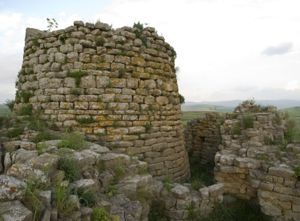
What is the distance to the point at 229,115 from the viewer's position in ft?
26.0

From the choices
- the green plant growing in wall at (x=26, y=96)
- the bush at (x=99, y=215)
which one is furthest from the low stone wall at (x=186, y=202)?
the green plant growing in wall at (x=26, y=96)

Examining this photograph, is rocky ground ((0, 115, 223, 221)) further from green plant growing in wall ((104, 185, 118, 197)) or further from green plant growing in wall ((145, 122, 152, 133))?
green plant growing in wall ((145, 122, 152, 133))

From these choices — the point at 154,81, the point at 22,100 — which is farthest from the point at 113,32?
the point at 22,100

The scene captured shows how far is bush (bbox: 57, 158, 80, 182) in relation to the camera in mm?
3914

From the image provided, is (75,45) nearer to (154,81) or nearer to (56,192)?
Answer: (154,81)

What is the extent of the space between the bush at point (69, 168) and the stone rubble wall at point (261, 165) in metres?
3.73

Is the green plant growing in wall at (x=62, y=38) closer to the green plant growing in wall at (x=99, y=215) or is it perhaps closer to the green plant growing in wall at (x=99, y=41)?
the green plant growing in wall at (x=99, y=41)

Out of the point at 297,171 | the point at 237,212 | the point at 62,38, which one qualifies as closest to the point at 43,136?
the point at 62,38

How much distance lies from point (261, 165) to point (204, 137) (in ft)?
14.7

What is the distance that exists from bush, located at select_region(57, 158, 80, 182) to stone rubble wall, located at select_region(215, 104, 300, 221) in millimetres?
3728

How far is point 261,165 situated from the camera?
246 inches

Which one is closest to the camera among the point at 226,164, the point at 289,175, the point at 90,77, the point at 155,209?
the point at 155,209

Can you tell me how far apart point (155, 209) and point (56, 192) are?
2.40m

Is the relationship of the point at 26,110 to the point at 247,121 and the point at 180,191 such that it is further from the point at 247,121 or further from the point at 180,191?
the point at 247,121
